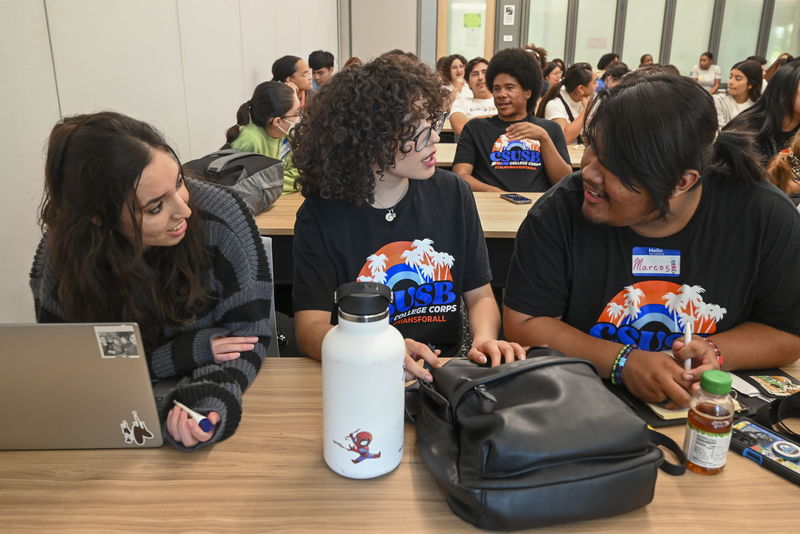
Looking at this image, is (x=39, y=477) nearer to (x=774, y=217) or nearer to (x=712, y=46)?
(x=774, y=217)

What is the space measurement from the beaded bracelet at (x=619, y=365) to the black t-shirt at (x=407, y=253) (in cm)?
46

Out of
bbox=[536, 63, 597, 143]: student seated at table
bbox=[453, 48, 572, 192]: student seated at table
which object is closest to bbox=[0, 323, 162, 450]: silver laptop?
bbox=[453, 48, 572, 192]: student seated at table

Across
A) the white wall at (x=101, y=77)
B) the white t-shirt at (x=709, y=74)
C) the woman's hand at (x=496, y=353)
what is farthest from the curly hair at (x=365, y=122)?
the white t-shirt at (x=709, y=74)

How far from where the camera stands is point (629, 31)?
32.8ft

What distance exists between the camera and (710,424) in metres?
0.77

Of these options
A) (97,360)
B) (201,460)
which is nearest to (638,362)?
(201,460)

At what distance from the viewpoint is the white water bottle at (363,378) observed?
2.24ft

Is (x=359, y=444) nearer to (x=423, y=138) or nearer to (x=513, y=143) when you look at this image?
(x=423, y=138)

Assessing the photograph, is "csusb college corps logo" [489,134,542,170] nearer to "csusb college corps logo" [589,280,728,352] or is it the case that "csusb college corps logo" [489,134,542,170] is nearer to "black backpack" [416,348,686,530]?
"csusb college corps logo" [589,280,728,352]

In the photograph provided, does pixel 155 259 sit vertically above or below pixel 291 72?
below

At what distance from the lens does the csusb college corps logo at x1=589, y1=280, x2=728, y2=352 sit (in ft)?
3.90

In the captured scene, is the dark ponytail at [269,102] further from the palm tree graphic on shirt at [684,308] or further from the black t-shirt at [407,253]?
the palm tree graphic on shirt at [684,308]

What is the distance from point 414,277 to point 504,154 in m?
1.74

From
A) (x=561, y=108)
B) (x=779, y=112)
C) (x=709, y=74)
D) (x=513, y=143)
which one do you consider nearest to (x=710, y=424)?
(x=513, y=143)
